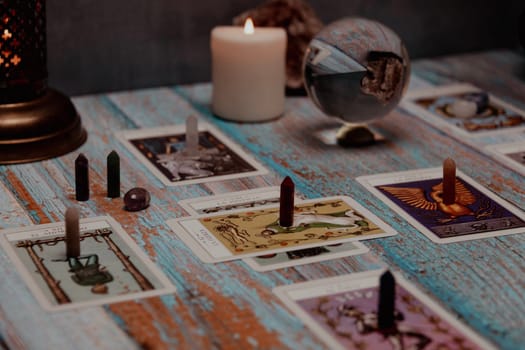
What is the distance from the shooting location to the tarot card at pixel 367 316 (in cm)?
93

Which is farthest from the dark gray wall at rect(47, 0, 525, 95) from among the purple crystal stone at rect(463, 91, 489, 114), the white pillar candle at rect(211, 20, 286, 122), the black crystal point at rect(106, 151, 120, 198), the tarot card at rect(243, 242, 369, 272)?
the tarot card at rect(243, 242, 369, 272)

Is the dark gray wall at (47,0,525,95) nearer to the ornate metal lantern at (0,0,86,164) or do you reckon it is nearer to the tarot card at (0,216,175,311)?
the ornate metal lantern at (0,0,86,164)

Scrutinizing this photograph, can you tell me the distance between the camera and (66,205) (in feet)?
3.98

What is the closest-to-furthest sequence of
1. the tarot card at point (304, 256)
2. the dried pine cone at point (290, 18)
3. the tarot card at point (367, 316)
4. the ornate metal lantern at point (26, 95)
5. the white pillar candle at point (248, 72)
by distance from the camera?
the tarot card at point (367, 316) < the tarot card at point (304, 256) < the ornate metal lantern at point (26, 95) < the white pillar candle at point (248, 72) < the dried pine cone at point (290, 18)

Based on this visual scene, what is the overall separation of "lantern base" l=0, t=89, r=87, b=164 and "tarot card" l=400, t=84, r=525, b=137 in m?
0.55

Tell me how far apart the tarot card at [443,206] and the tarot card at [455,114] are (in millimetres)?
183

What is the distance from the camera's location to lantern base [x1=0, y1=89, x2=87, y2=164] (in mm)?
1328

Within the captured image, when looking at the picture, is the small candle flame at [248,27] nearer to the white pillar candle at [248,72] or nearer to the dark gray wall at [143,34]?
the white pillar candle at [248,72]

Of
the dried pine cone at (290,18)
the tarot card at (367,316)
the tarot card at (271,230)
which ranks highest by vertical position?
the dried pine cone at (290,18)

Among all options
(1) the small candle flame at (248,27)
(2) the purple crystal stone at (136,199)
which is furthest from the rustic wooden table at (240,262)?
(1) the small candle flame at (248,27)

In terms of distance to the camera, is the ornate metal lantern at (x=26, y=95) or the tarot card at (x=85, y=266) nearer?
the tarot card at (x=85, y=266)

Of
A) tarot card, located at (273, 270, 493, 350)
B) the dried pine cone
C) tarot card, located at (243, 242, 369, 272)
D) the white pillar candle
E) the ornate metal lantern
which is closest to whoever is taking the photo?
tarot card, located at (273, 270, 493, 350)

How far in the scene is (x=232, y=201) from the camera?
4.05 ft

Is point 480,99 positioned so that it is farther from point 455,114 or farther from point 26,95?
point 26,95
